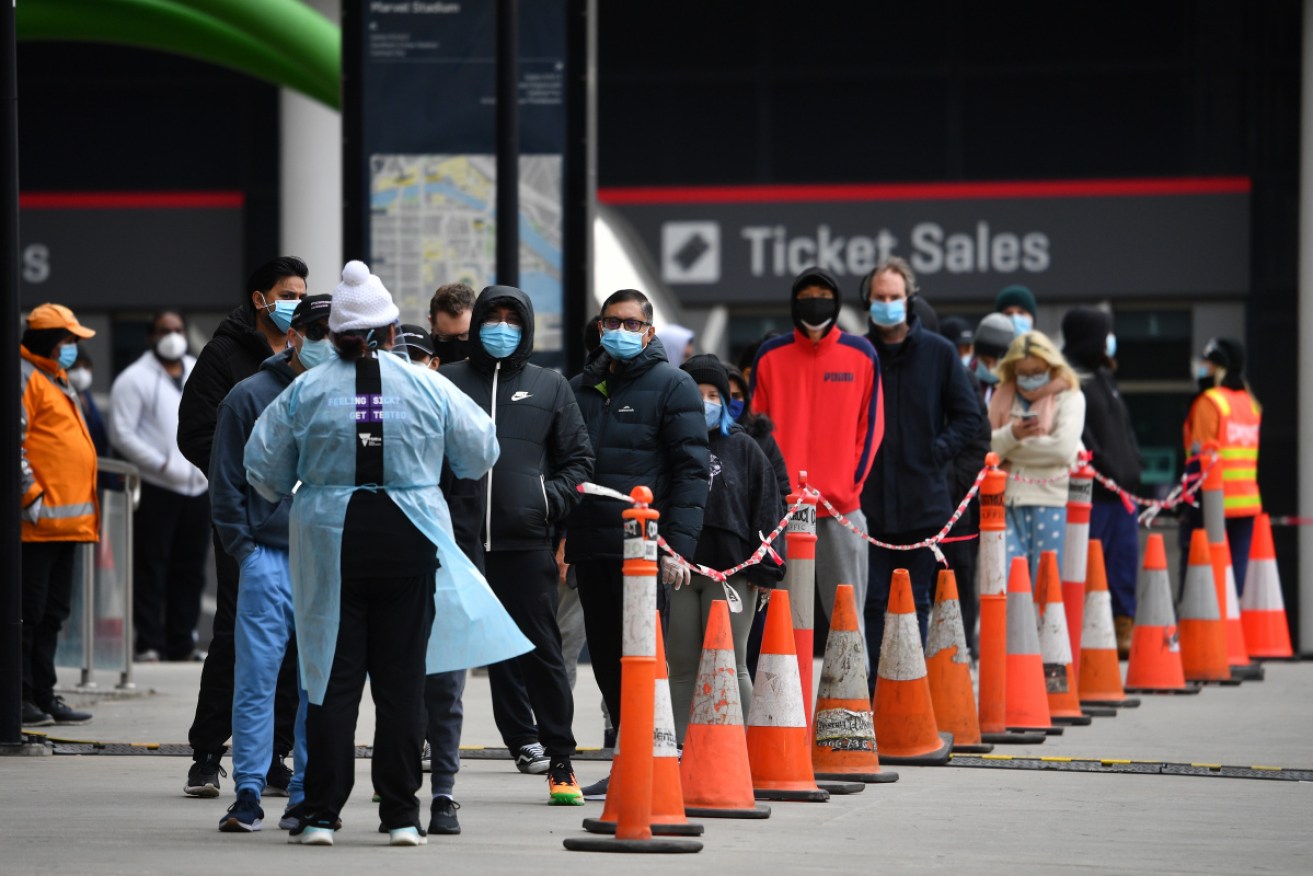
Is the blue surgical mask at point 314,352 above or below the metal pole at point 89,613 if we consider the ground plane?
above

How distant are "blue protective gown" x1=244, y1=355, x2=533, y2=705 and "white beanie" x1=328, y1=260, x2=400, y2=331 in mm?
121

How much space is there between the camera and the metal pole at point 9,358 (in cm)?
1073

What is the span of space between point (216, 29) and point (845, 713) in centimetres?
925

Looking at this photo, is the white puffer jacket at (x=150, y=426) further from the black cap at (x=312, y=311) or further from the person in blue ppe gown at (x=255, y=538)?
the black cap at (x=312, y=311)

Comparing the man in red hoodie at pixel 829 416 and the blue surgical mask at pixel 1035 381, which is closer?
the man in red hoodie at pixel 829 416

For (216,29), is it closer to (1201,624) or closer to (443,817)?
(1201,624)

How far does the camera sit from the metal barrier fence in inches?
529

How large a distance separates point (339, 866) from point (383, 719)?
555 mm

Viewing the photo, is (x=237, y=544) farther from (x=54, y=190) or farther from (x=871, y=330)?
(x=54, y=190)

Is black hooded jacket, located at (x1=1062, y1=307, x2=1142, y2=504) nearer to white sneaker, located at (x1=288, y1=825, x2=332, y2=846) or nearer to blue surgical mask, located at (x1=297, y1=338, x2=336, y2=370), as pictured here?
blue surgical mask, located at (x1=297, y1=338, x2=336, y2=370)

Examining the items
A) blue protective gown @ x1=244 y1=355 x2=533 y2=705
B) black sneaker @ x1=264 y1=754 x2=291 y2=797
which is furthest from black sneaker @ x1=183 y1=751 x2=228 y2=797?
blue protective gown @ x1=244 y1=355 x2=533 y2=705

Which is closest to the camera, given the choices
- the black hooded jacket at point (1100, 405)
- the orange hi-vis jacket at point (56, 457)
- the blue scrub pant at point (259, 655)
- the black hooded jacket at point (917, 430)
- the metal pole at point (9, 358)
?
the blue scrub pant at point (259, 655)

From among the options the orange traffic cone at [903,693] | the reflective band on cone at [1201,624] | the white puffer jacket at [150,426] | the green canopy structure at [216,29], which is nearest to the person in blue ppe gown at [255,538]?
A: the orange traffic cone at [903,693]

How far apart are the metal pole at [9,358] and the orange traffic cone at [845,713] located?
3475 millimetres
